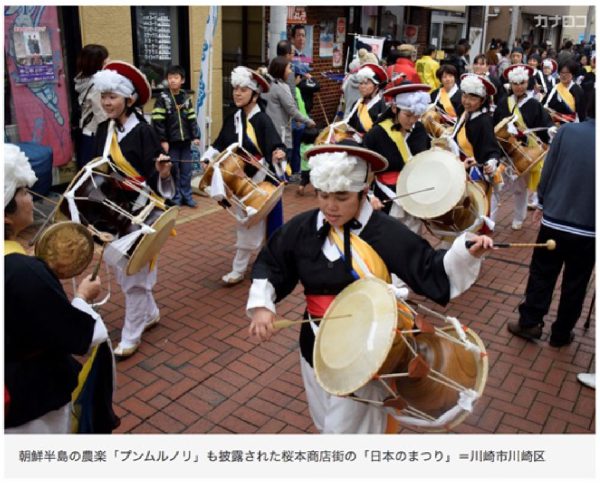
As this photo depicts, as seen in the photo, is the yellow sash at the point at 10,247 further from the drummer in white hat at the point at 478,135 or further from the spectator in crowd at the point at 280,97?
the spectator in crowd at the point at 280,97

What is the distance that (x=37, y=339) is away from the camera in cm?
227

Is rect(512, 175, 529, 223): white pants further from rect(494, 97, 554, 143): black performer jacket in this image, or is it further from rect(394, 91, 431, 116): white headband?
rect(394, 91, 431, 116): white headband

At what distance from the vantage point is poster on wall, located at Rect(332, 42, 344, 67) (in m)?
13.0

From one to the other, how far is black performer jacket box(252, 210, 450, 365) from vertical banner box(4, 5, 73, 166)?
5.16 metres

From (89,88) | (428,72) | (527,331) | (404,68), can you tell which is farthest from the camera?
(428,72)

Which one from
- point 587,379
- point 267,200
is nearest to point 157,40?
point 267,200

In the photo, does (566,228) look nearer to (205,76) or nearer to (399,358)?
(399,358)

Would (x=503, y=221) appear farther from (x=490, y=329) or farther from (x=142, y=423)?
(x=142, y=423)

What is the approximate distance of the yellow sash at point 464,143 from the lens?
5773mm

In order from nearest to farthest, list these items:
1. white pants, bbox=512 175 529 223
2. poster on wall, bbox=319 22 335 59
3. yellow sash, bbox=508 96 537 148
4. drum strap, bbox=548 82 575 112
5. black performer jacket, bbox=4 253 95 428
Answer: black performer jacket, bbox=4 253 95 428, yellow sash, bbox=508 96 537 148, white pants, bbox=512 175 529 223, drum strap, bbox=548 82 575 112, poster on wall, bbox=319 22 335 59

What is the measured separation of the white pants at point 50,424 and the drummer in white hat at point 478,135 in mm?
4101

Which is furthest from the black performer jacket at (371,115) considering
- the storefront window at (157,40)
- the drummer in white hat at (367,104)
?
the storefront window at (157,40)

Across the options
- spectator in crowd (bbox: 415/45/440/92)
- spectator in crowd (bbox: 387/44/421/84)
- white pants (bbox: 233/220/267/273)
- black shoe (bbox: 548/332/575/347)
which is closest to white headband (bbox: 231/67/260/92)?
white pants (bbox: 233/220/267/273)

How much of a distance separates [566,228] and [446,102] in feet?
13.5
